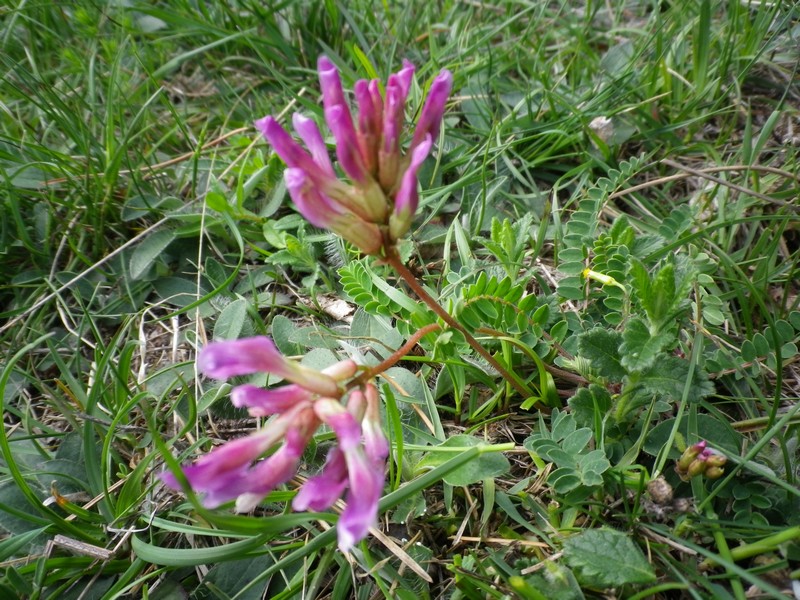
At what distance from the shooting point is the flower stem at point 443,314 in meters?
1.70

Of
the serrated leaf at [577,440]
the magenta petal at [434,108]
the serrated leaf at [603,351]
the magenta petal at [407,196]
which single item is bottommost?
the serrated leaf at [577,440]

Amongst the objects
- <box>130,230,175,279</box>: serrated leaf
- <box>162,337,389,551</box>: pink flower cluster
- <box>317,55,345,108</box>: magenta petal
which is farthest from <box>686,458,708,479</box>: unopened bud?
<box>130,230,175,279</box>: serrated leaf

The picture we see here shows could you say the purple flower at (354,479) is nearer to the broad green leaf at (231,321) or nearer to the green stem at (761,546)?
the green stem at (761,546)

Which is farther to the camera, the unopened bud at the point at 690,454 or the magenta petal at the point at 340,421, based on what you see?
the unopened bud at the point at 690,454

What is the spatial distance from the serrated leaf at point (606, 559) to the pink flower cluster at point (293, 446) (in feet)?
2.34

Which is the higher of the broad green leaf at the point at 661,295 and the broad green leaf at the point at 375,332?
the broad green leaf at the point at 661,295

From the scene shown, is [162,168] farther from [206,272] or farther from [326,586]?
[326,586]

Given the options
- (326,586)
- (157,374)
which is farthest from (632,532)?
(157,374)

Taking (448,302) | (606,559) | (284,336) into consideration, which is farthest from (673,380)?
(284,336)

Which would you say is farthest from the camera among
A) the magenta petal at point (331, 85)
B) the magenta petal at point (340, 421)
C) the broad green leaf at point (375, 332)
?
the broad green leaf at point (375, 332)

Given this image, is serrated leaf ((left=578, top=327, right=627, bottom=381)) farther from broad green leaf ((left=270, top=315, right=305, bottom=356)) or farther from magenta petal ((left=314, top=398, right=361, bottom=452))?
broad green leaf ((left=270, top=315, right=305, bottom=356))

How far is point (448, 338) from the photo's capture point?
1971 millimetres

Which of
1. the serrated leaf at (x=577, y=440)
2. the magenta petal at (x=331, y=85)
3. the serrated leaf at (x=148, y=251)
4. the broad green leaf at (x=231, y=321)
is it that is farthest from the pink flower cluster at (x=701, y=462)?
the serrated leaf at (x=148, y=251)

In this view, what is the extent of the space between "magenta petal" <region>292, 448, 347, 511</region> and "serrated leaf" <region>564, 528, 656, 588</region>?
781mm
